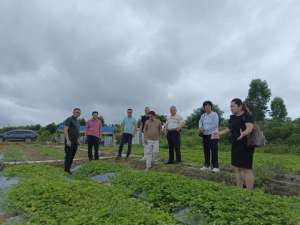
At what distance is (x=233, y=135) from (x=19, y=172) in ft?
14.8

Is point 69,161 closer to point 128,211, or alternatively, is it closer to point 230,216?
point 128,211

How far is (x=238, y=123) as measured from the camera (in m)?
5.37

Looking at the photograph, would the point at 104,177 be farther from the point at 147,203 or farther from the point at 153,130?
the point at 147,203

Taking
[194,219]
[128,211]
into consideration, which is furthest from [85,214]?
[194,219]

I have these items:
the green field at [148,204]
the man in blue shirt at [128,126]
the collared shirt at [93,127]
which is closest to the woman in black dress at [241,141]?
the green field at [148,204]

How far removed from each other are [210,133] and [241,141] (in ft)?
6.57

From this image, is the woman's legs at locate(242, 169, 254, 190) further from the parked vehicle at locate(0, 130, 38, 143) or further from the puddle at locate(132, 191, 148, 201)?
the parked vehicle at locate(0, 130, 38, 143)

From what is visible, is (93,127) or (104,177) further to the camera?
(93,127)

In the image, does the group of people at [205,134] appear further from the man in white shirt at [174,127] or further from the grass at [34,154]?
the grass at [34,154]

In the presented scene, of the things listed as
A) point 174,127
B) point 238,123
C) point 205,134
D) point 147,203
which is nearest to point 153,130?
point 174,127

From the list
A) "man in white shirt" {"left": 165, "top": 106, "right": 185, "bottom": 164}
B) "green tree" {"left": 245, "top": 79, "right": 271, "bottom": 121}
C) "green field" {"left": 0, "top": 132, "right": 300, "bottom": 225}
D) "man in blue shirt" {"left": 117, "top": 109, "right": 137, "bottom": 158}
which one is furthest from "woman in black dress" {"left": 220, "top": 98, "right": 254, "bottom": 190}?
"green tree" {"left": 245, "top": 79, "right": 271, "bottom": 121}

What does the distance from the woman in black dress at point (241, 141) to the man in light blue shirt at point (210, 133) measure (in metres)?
1.61

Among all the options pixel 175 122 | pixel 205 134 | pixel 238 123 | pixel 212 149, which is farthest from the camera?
pixel 175 122

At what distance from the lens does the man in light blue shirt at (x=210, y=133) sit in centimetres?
714
